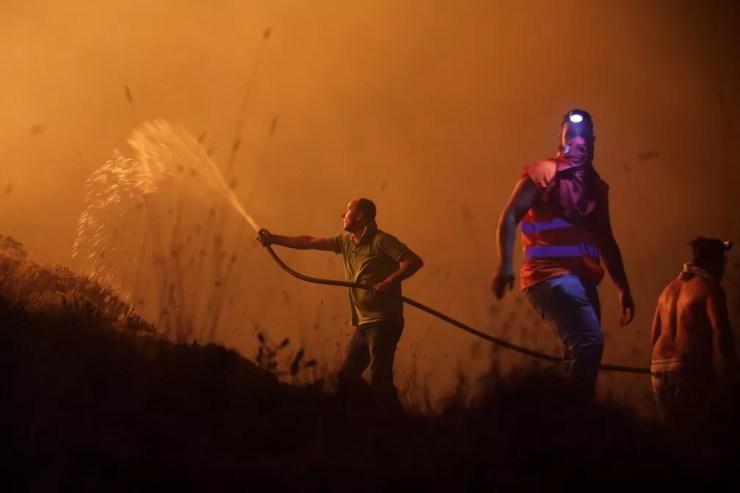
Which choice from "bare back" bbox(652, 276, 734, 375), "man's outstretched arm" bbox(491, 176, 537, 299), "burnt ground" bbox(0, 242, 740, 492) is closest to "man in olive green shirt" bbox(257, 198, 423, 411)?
"man's outstretched arm" bbox(491, 176, 537, 299)

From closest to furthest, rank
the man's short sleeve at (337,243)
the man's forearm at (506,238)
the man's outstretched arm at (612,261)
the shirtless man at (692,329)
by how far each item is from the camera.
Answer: the man's forearm at (506,238)
the shirtless man at (692,329)
the man's outstretched arm at (612,261)
the man's short sleeve at (337,243)

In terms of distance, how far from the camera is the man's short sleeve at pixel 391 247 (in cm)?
709

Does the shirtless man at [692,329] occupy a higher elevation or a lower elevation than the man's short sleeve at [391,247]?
lower

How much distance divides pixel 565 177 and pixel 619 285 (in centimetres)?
86

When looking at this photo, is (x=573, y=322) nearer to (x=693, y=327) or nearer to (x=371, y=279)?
(x=693, y=327)

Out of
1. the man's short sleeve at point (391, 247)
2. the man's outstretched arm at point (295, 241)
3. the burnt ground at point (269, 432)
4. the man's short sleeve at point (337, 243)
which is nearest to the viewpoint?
the burnt ground at point (269, 432)

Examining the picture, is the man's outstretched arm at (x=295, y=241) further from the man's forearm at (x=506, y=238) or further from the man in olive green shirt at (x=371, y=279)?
the man's forearm at (x=506, y=238)

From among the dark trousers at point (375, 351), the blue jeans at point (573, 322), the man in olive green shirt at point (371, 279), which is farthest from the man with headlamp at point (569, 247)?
the dark trousers at point (375, 351)

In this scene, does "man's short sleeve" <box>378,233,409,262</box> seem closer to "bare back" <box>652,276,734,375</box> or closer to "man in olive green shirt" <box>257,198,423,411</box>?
"man in olive green shirt" <box>257,198,423,411</box>

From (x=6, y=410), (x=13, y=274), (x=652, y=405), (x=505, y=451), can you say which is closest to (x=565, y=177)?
(x=652, y=405)

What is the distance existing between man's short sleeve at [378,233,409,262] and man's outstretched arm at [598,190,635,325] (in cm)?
147

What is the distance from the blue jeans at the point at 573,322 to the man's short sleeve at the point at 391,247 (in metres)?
1.31

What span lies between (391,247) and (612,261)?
1.65 metres

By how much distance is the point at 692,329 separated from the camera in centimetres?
640
